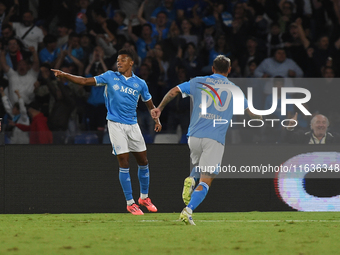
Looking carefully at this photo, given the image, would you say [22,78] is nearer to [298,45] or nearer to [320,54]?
[298,45]

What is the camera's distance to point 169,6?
11594 millimetres

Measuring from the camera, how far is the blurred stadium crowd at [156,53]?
9.08 meters

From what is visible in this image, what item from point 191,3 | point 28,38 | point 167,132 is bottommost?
point 167,132

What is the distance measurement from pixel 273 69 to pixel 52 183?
4505mm

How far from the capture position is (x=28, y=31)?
11109mm

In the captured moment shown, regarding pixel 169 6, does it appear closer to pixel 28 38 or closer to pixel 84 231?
pixel 28 38

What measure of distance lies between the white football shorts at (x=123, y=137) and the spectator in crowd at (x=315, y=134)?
2430mm

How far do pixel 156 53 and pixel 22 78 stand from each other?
8.23 feet

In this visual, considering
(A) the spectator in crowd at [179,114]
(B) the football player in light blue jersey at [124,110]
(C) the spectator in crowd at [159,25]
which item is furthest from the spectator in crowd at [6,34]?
(B) the football player in light blue jersey at [124,110]

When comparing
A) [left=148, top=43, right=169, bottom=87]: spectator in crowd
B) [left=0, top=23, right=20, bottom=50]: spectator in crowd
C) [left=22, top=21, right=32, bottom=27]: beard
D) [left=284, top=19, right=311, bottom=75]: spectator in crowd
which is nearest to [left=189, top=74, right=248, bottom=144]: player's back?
[left=148, top=43, right=169, bottom=87]: spectator in crowd

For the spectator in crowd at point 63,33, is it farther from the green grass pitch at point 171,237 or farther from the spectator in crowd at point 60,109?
the green grass pitch at point 171,237

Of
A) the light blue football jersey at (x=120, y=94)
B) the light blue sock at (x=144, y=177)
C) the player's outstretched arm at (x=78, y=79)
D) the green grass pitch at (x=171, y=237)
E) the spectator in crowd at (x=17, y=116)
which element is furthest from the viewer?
the spectator in crowd at (x=17, y=116)

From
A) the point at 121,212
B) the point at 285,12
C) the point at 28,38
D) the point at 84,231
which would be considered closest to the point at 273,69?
the point at 285,12

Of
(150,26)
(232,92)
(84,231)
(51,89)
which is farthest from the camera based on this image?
(150,26)
